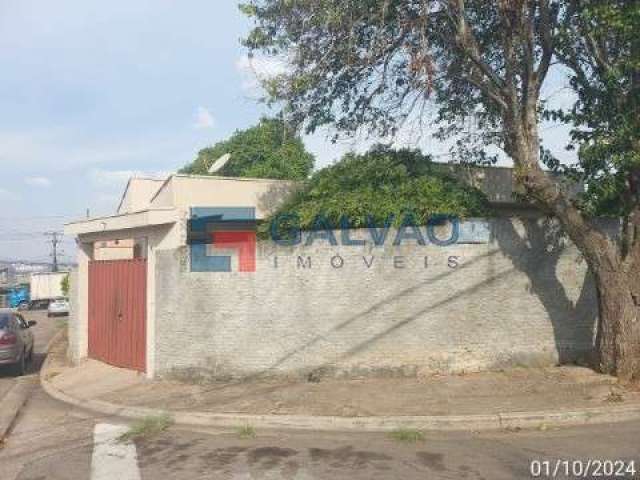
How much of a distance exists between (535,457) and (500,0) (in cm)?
603

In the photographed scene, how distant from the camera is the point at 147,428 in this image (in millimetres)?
8195

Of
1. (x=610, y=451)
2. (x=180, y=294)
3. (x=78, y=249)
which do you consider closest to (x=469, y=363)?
(x=610, y=451)

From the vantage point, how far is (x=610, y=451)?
672 cm

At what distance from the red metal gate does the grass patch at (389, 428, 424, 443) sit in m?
5.91

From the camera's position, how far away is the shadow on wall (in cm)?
1062

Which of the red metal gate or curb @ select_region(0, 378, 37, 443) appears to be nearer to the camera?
curb @ select_region(0, 378, 37, 443)

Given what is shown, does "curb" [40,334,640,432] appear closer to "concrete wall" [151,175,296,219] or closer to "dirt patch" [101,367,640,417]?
"dirt patch" [101,367,640,417]

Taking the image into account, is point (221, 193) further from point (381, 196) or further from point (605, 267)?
point (605, 267)

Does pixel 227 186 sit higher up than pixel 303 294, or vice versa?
pixel 227 186

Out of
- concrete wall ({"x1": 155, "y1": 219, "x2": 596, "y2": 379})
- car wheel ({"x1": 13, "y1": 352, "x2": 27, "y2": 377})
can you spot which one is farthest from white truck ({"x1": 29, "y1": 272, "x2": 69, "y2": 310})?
concrete wall ({"x1": 155, "y1": 219, "x2": 596, "y2": 379})

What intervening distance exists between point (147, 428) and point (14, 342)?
743 cm

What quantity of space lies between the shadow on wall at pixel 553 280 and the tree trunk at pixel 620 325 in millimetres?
1052

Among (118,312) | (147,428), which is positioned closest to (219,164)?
(118,312)

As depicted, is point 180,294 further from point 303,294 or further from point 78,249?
point 78,249
